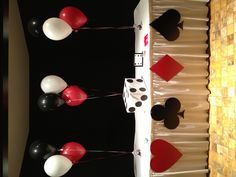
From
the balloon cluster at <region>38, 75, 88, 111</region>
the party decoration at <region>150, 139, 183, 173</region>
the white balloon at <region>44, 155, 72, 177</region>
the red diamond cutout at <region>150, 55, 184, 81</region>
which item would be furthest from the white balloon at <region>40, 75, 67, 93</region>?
the party decoration at <region>150, 139, 183, 173</region>

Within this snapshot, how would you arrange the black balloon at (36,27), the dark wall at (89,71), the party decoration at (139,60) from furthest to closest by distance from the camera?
1. the dark wall at (89,71)
2. the party decoration at (139,60)
3. the black balloon at (36,27)

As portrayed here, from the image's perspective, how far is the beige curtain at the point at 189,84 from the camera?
2.66 metres

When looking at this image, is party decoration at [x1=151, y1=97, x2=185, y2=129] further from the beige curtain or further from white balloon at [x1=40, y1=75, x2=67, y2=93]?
white balloon at [x1=40, y1=75, x2=67, y2=93]

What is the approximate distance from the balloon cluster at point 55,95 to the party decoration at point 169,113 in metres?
0.75

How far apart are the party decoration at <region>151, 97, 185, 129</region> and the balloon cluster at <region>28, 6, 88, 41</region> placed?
3.64ft

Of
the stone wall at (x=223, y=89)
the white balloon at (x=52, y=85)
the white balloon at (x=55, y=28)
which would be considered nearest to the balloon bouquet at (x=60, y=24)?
the white balloon at (x=55, y=28)

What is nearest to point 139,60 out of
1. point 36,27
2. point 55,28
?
point 55,28

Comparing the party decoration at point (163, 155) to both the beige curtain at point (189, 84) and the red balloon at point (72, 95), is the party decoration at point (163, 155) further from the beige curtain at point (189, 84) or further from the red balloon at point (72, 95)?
the red balloon at point (72, 95)

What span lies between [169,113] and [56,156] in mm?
1116

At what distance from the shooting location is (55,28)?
2.62 metres

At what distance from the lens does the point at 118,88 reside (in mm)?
3672

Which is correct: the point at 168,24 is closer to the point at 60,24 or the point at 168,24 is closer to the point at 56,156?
the point at 60,24

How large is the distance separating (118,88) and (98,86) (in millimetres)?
262

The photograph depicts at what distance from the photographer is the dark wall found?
361cm
